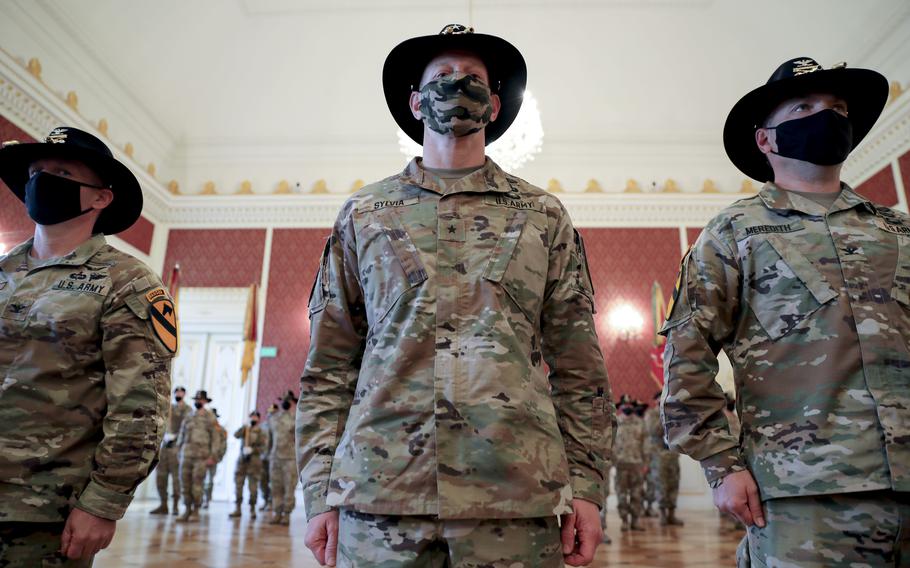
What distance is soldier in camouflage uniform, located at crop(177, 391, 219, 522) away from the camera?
7840mm

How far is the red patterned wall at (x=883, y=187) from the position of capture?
7.80 m

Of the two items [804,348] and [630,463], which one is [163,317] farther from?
[630,463]

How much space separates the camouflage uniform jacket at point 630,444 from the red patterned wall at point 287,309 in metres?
4.74

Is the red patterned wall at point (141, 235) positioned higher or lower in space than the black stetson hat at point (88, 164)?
higher

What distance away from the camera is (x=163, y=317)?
191cm

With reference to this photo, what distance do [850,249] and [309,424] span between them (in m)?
1.43

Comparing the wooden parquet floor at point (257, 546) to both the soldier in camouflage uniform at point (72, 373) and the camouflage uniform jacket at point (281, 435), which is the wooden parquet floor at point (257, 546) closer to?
the camouflage uniform jacket at point (281, 435)

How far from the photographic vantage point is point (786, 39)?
862cm

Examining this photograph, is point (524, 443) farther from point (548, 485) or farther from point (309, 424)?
point (309, 424)

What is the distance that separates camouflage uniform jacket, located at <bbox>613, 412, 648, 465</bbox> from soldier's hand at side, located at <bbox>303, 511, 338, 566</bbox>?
266 inches

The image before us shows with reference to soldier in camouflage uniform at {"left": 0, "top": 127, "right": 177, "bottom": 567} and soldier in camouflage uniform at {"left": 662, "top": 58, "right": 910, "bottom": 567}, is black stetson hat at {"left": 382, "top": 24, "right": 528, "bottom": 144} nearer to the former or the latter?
soldier in camouflage uniform at {"left": 662, "top": 58, "right": 910, "bottom": 567}

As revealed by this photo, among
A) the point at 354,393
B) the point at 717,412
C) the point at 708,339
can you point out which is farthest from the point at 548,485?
the point at 708,339

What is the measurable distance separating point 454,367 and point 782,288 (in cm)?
98

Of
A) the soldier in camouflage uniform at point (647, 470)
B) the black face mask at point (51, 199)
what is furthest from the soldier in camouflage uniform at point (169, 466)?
the black face mask at point (51, 199)
